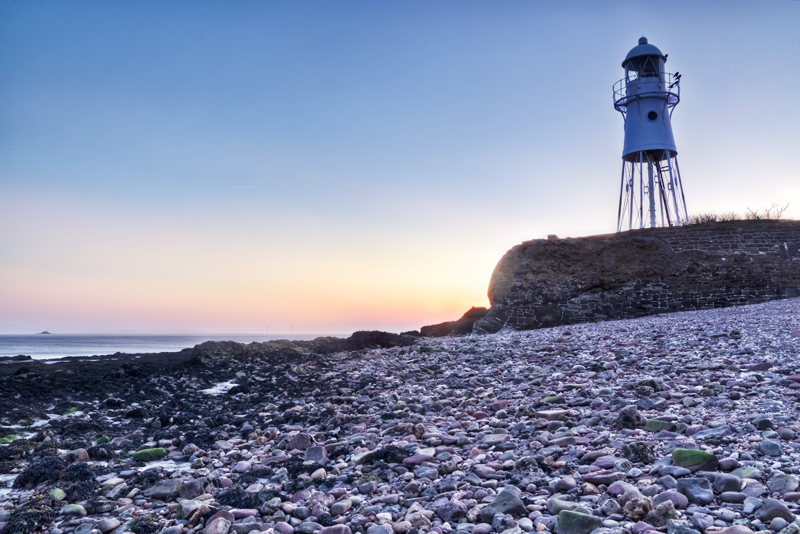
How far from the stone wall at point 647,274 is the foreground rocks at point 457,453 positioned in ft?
31.1

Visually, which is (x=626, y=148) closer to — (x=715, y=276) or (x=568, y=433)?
(x=715, y=276)

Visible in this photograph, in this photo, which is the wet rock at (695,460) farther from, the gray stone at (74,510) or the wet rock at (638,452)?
the gray stone at (74,510)

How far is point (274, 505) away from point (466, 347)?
9957mm

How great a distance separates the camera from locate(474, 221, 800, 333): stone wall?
18.0 metres

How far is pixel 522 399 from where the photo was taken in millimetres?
6305

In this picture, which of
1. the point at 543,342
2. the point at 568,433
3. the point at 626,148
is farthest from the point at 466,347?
the point at 626,148

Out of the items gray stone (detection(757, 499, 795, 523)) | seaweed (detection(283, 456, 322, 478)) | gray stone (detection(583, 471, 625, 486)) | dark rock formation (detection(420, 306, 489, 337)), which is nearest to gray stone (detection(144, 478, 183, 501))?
seaweed (detection(283, 456, 322, 478))

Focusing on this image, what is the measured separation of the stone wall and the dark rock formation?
3.22 meters

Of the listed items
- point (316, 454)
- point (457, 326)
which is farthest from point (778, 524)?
point (457, 326)

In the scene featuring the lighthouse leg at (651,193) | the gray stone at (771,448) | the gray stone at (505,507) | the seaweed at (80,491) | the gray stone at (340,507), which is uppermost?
the lighthouse leg at (651,193)

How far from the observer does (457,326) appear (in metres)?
23.1

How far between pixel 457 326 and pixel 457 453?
734 inches

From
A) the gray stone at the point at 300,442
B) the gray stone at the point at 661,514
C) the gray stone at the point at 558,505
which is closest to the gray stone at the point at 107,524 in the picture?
the gray stone at the point at 300,442

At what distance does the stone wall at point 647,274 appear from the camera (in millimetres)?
18016
